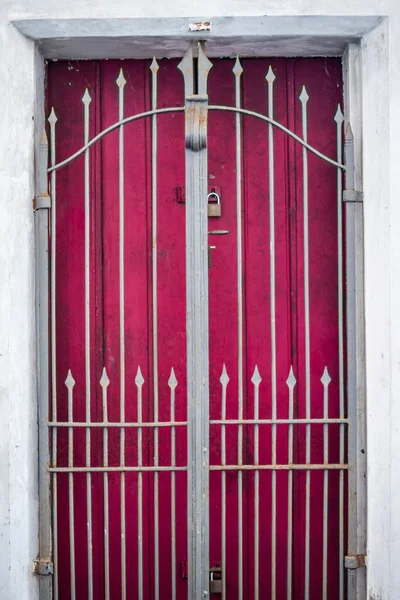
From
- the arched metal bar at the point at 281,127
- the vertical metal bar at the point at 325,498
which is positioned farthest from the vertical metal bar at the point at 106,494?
the arched metal bar at the point at 281,127

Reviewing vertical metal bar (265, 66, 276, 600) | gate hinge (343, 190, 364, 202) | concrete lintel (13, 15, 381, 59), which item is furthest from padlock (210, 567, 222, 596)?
concrete lintel (13, 15, 381, 59)

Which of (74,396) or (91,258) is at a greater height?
(91,258)

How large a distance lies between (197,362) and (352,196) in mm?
1060

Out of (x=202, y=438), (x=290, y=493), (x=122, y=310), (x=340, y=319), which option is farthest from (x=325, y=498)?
(x=122, y=310)

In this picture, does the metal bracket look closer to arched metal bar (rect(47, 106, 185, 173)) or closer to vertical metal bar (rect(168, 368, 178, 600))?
vertical metal bar (rect(168, 368, 178, 600))

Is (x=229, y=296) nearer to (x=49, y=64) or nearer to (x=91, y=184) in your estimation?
(x=91, y=184)

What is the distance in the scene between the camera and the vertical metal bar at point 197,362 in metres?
3.06

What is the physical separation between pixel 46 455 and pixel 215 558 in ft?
3.24

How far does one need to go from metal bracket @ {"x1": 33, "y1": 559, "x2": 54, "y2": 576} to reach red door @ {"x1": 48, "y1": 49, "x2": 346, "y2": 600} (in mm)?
186

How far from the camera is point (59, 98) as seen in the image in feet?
10.8

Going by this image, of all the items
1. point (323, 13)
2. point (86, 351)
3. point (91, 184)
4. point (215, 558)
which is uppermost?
point (323, 13)

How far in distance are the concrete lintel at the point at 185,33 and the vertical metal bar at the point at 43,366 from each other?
0.46m

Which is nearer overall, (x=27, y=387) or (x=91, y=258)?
(x=27, y=387)

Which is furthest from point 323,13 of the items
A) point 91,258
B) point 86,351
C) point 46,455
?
point 46,455
